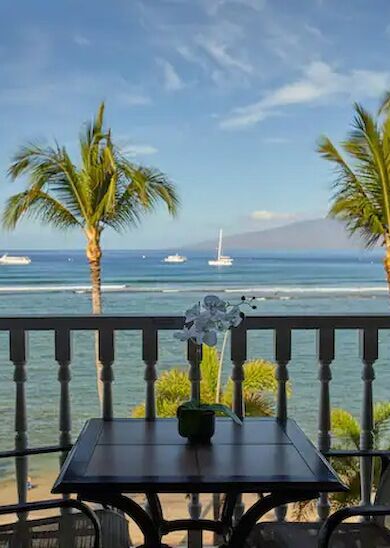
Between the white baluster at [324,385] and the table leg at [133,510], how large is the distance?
853 millimetres

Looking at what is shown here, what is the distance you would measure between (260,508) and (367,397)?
0.92 metres

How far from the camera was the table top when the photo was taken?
5.54ft

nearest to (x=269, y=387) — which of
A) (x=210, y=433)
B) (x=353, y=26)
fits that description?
(x=210, y=433)

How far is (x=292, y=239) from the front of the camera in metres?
30.6

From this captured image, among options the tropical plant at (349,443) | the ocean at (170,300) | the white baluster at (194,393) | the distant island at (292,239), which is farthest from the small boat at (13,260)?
the white baluster at (194,393)

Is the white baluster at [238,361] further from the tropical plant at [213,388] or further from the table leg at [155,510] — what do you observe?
the tropical plant at [213,388]

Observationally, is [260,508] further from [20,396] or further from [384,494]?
[20,396]

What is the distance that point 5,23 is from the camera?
25.8m

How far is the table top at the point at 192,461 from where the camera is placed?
66.5 inches

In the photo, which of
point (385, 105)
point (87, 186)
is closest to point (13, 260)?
point (87, 186)

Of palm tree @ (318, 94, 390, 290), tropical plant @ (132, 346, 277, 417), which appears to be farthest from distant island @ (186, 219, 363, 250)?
tropical plant @ (132, 346, 277, 417)

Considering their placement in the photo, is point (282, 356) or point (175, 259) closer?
point (282, 356)

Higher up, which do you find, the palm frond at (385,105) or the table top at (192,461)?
the palm frond at (385,105)

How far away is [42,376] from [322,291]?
44.2ft
